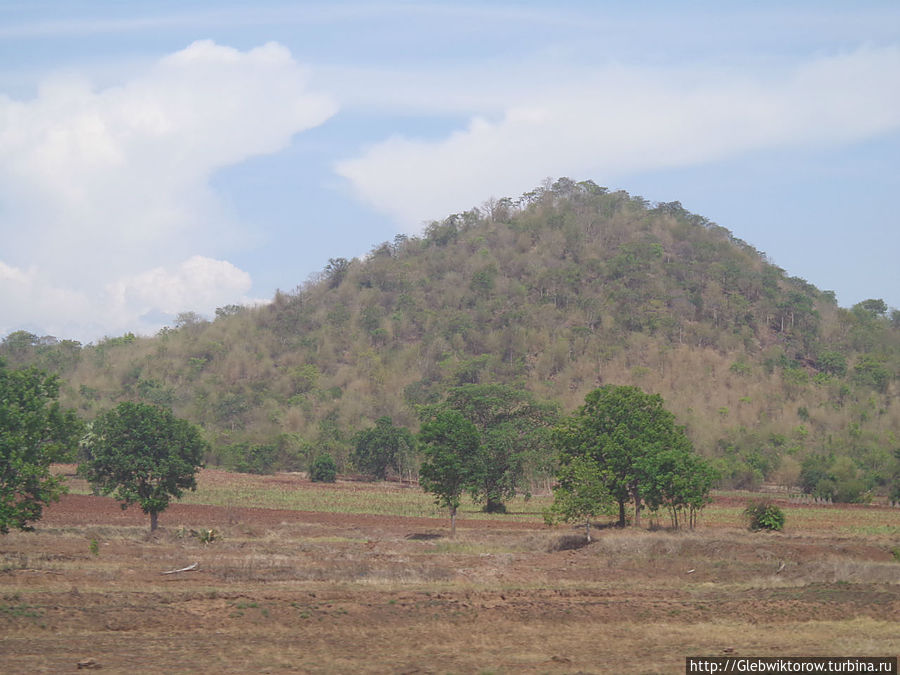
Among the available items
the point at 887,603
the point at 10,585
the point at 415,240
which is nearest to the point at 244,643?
the point at 10,585

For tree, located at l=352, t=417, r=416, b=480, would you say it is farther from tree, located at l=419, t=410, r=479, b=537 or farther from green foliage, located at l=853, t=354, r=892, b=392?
green foliage, located at l=853, t=354, r=892, b=392

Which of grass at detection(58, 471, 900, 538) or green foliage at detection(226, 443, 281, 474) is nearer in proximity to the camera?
grass at detection(58, 471, 900, 538)

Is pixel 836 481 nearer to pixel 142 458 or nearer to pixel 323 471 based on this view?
pixel 323 471

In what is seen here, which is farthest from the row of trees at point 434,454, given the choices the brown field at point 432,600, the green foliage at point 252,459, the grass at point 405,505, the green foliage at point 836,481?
the green foliage at point 252,459

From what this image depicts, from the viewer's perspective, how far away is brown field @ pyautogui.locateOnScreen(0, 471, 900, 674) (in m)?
18.7

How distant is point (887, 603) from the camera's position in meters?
23.2

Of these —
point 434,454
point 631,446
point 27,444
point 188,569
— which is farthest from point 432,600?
point 434,454

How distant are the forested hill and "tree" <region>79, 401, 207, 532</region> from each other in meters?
50.8

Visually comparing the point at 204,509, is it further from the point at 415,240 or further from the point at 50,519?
the point at 415,240

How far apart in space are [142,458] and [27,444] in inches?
336

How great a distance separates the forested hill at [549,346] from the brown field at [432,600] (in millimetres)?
52801

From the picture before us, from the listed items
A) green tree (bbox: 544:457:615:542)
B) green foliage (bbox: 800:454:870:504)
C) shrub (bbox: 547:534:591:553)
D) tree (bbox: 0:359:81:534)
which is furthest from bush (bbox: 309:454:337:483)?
tree (bbox: 0:359:81:534)

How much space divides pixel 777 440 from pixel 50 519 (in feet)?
238

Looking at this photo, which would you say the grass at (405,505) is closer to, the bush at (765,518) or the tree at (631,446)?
the bush at (765,518)
